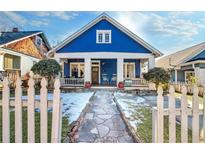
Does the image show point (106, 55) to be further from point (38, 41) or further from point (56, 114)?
point (56, 114)

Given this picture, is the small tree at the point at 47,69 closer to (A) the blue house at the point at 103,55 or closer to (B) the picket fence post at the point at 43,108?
(A) the blue house at the point at 103,55

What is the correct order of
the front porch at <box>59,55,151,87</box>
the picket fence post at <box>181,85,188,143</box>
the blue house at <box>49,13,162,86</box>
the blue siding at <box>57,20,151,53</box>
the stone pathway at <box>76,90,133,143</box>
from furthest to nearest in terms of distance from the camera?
the blue siding at <box>57,20,151,53</box> < the blue house at <box>49,13,162,86</box> < the front porch at <box>59,55,151,87</box> < the stone pathway at <box>76,90,133,143</box> < the picket fence post at <box>181,85,188,143</box>

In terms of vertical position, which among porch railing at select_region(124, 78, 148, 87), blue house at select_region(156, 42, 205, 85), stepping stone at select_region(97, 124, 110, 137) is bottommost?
stepping stone at select_region(97, 124, 110, 137)

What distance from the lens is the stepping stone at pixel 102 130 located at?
260cm

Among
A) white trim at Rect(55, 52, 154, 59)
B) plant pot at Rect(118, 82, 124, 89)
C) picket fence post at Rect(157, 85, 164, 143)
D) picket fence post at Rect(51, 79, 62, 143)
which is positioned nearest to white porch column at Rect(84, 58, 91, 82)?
white trim at Rect(55, 52, 154, 59)

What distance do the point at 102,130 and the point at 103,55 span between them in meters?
2.01

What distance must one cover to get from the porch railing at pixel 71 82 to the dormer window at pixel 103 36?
1340 mm

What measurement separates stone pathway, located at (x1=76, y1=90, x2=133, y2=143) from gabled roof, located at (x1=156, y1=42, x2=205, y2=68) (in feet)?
2.96

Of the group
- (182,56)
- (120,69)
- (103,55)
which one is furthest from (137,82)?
(103,55)

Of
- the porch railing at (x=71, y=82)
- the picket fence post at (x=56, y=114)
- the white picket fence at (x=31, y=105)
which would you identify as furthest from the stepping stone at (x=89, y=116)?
the white picket fence at (x=31, y=105)

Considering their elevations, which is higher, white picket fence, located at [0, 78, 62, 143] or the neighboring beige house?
the neighboring beige house

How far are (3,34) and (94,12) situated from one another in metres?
1.20

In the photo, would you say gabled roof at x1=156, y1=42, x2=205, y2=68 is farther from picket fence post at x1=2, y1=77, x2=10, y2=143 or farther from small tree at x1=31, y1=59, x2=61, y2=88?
picket fence post at x1=2, y1=77, x2=10, y2=143

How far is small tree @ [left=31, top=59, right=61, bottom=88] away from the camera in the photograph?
2.78 m
